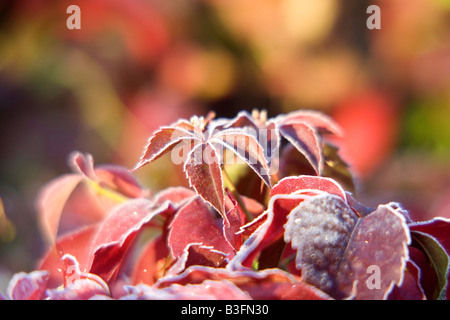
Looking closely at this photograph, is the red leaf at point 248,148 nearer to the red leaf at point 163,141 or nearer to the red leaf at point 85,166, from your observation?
the red leaf at point 163,141

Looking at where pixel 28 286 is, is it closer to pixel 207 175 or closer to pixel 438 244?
pixel 207 175

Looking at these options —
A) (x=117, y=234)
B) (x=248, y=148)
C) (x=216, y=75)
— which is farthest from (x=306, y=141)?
(x=216, y=75)

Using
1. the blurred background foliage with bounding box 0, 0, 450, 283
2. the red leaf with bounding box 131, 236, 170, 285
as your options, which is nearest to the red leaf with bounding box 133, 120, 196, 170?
the red leaf with bounding box 131, 236, 170, 285

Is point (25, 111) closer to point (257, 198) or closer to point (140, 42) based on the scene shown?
point (140, 42)

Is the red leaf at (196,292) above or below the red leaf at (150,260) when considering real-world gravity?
above

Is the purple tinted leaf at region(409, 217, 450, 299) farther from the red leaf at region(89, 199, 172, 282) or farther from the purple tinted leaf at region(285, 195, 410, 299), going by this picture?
the red leaf at region(89, 199, 172, 282)

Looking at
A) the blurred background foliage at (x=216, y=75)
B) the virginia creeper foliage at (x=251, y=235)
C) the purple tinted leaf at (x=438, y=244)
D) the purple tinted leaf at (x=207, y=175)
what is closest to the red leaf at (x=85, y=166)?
the virginia creeper foliage at (x=251, y=235)

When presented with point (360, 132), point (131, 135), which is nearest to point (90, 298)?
point (131, 135)
